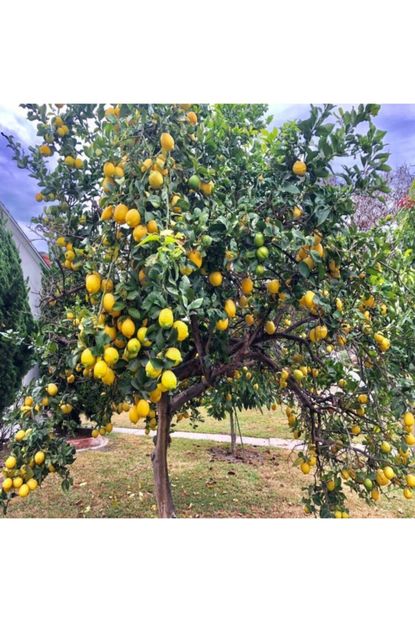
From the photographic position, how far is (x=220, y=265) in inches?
55.1

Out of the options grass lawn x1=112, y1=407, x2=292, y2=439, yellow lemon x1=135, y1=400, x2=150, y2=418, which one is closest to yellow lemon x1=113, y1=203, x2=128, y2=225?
yellow lemon x1=135, y1=400, x2=150, y2=418

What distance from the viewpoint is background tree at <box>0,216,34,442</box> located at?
12.2 ft

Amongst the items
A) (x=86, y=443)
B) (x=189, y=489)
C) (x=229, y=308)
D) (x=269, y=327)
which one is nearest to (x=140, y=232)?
(x=229, y=308)

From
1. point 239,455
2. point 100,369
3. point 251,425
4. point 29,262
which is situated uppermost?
point 29,262

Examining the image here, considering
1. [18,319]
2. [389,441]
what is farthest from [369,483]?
[18,319]

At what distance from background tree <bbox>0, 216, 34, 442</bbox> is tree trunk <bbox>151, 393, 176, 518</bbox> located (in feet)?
7.27

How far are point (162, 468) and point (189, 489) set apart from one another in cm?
162

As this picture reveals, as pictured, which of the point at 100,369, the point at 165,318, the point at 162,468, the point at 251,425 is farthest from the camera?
the point at 251,425

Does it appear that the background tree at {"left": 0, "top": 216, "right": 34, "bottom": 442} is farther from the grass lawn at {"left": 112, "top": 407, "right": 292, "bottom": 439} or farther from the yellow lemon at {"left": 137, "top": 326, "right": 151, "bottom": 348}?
the yellow lemon at {"left": 137, "top": 326, "right": 151, "bottom": 348}

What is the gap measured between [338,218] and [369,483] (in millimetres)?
1084

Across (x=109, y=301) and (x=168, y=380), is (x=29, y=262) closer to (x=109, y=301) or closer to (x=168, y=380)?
(x=109, y=301)

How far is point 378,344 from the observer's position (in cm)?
162

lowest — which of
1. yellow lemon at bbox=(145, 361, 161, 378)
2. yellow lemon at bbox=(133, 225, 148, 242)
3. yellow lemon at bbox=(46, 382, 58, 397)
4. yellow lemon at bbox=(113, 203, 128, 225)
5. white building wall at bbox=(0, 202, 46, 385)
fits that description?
yellow lemon at bbox=(46, 382, 58, 397)
